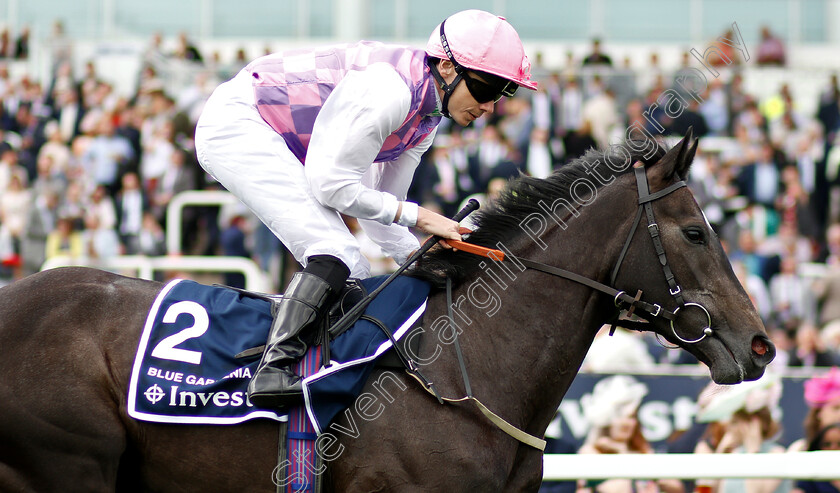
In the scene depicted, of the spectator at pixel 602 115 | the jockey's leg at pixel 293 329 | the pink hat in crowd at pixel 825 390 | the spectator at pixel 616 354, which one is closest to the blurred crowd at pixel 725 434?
the pink hat in crowd at pixel 825 390

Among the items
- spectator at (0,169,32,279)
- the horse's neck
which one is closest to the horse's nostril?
the horse's neck

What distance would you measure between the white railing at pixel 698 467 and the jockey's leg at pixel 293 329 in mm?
1425

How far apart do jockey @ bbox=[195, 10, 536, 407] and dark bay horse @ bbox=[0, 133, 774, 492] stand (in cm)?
26

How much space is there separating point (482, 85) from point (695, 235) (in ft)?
2.90

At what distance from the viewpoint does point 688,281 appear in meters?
3.11

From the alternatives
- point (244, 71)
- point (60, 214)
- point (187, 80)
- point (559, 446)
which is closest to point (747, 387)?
point (559, 446)

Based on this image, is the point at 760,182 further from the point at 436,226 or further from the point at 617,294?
the point at 436,226

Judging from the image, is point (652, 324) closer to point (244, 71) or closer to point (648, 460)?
point (648, 460)

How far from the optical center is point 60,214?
898cm

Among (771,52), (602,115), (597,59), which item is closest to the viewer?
(602,115)

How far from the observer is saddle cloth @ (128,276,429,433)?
2943 millimetres

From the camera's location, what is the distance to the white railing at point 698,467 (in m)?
3.89

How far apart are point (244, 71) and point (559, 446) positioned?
2.72 meters

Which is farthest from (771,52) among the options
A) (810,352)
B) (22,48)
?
(22,48)
